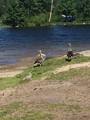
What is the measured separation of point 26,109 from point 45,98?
1.89 m

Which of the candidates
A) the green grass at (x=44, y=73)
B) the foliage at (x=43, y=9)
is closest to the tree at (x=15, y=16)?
the foliage at (x=43, y=9)

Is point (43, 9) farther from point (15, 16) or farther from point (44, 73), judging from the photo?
point (44, 73)

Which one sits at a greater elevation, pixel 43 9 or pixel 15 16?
pixel 15 16

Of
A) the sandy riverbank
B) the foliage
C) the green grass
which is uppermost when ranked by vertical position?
the green grass

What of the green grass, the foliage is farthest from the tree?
the green grass

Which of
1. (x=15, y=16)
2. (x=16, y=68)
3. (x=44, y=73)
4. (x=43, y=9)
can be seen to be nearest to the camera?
(x=44, y=73)

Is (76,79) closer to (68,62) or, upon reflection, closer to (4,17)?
(68,62)

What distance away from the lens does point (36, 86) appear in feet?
80.6

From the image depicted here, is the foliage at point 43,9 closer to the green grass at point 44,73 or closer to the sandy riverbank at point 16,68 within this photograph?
the sandy riverbank at point 16,68

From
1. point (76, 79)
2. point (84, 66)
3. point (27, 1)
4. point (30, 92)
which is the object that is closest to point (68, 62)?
point (84, 66)

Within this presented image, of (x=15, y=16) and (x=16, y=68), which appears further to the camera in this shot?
(x=15, y=16)

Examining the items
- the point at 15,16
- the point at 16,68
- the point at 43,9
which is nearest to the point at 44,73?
the point at 16,68

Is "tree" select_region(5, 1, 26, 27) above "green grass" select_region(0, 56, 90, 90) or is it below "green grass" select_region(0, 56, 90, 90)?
below

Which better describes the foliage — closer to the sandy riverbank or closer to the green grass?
the sandy riverbank
